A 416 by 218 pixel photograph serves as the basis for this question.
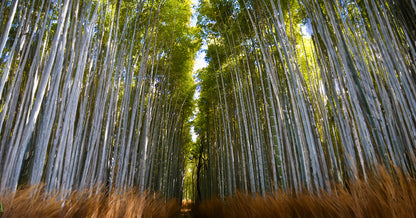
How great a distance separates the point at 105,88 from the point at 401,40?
2.74 meters

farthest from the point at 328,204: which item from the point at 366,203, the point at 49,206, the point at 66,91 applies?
the point at 66,91

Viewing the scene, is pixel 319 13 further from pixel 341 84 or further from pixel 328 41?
pixel 341 84

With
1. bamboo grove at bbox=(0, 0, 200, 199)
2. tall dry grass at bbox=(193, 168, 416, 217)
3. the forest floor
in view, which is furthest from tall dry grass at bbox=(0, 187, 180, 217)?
tall dry grass at bbox=(193, 168, 416, 217)

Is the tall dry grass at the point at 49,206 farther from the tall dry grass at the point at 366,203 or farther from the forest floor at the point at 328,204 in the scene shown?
the tall dry grass at the point at 366,203

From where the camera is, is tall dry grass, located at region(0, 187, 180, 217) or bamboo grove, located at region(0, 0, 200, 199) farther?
bamboo grove, located at region(0, 0, 200, 199)

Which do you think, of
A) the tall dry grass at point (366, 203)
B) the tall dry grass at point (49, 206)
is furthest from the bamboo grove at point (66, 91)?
the tall dry grass at point (366, 203)

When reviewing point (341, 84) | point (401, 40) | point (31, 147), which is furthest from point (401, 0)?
point (31, 147)

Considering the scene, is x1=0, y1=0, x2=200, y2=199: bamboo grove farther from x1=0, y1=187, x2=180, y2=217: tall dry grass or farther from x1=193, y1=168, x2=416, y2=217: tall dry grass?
x1=193, y1=168, x2=416, y2=217: tall dry grass

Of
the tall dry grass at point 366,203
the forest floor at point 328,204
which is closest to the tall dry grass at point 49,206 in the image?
the forest floor at point 328,204

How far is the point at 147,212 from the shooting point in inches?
85.7

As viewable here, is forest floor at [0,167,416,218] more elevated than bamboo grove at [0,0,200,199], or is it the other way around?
bamboo grove at [0,0,200,199]

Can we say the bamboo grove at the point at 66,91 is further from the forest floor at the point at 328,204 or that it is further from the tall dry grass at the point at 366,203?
the tall dry grass at the point at 366,203

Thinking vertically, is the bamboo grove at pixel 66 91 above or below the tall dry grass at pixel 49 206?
above

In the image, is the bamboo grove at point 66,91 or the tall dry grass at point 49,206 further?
the bamboo grove at point 66,91
